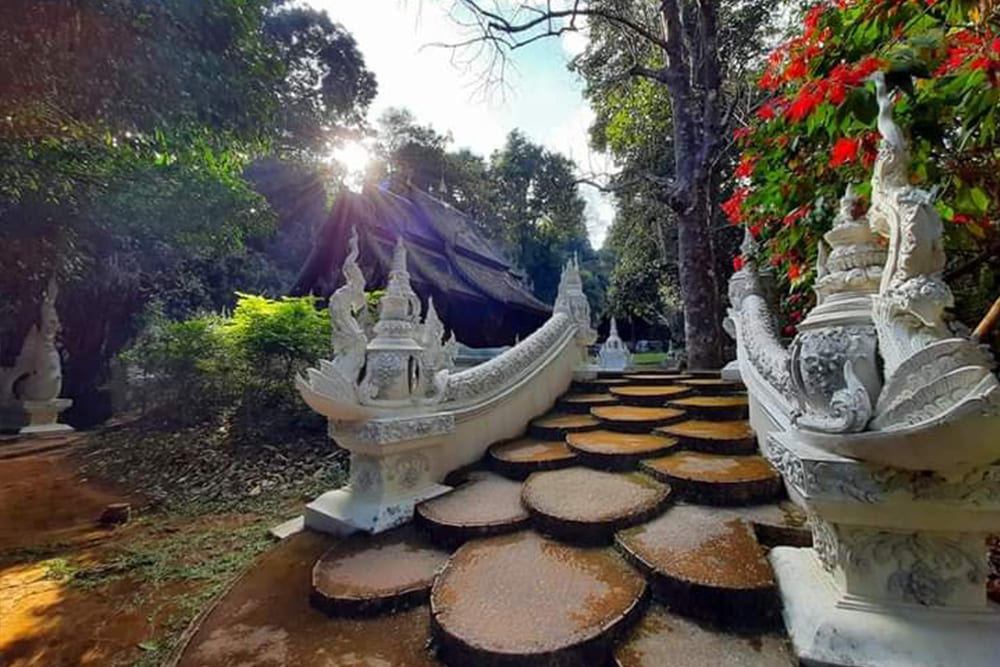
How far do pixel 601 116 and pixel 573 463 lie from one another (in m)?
10.7

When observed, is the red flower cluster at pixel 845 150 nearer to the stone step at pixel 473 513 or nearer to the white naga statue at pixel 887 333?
the white naga statue at pixel 887 333

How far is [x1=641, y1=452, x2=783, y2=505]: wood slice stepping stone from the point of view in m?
2.28

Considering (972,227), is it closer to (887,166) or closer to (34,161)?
(887,166)

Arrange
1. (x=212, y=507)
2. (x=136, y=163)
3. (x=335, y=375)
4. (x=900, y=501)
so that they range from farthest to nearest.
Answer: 1. (x=136, y=163)
2. (x=212, y=507)
3. (x=335, y=375)
4. (x=900, y=501)

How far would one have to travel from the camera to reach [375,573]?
2.11 meters

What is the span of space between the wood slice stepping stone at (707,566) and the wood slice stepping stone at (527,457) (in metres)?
0.94

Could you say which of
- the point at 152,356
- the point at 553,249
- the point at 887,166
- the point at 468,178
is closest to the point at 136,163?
the point at 152,356

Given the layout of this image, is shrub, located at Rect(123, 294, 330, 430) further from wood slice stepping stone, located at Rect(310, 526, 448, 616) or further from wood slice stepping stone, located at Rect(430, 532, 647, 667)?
wood slice stepping stone, located at Rect(430, 532, 647, 667)

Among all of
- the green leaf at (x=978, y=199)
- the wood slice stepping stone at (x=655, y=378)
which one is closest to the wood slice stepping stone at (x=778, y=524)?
the green leaf at (x=978, y=199)

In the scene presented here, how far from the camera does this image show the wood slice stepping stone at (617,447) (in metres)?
2.85

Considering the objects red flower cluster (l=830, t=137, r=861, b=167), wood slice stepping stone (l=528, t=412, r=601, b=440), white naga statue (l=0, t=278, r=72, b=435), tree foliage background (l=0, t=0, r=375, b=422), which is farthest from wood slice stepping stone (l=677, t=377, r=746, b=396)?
white naga statue (l=0, t=278, r=72, b=435)

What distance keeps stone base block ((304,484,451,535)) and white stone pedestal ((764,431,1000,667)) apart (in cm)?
201

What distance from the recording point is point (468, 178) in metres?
26.0

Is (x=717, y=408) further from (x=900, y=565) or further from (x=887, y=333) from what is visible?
(x=887, y=333)
